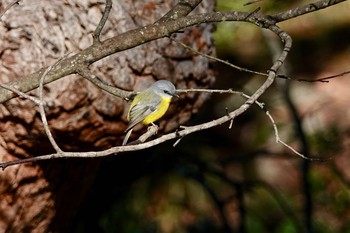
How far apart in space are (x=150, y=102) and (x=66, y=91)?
39 centimetres

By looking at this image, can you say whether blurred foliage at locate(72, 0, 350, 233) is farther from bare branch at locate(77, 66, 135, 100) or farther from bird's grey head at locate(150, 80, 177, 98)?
bare branch at locate(77, 66, 135, 100)

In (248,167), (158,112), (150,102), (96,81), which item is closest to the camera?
(96,81)

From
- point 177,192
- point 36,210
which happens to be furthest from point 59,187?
point 177,192

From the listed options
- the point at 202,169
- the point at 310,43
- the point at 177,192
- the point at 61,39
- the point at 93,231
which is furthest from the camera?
the point at 310,43

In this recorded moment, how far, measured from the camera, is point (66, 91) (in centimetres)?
365

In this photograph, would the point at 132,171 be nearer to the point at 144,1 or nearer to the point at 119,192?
the point at 119,192

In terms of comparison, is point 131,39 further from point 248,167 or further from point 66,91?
point 248,167

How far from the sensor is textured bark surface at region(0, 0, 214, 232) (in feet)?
11.9

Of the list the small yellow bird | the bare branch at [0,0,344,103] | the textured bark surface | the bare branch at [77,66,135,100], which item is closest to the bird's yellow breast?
the small yellow bird

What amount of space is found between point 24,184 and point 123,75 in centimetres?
74

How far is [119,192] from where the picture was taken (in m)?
5.41

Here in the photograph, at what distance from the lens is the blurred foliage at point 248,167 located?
5355mm

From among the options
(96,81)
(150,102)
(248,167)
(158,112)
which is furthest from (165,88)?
(248,167)

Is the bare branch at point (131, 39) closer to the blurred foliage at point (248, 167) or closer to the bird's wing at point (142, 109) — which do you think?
the bird's wing at point (142, 109)
